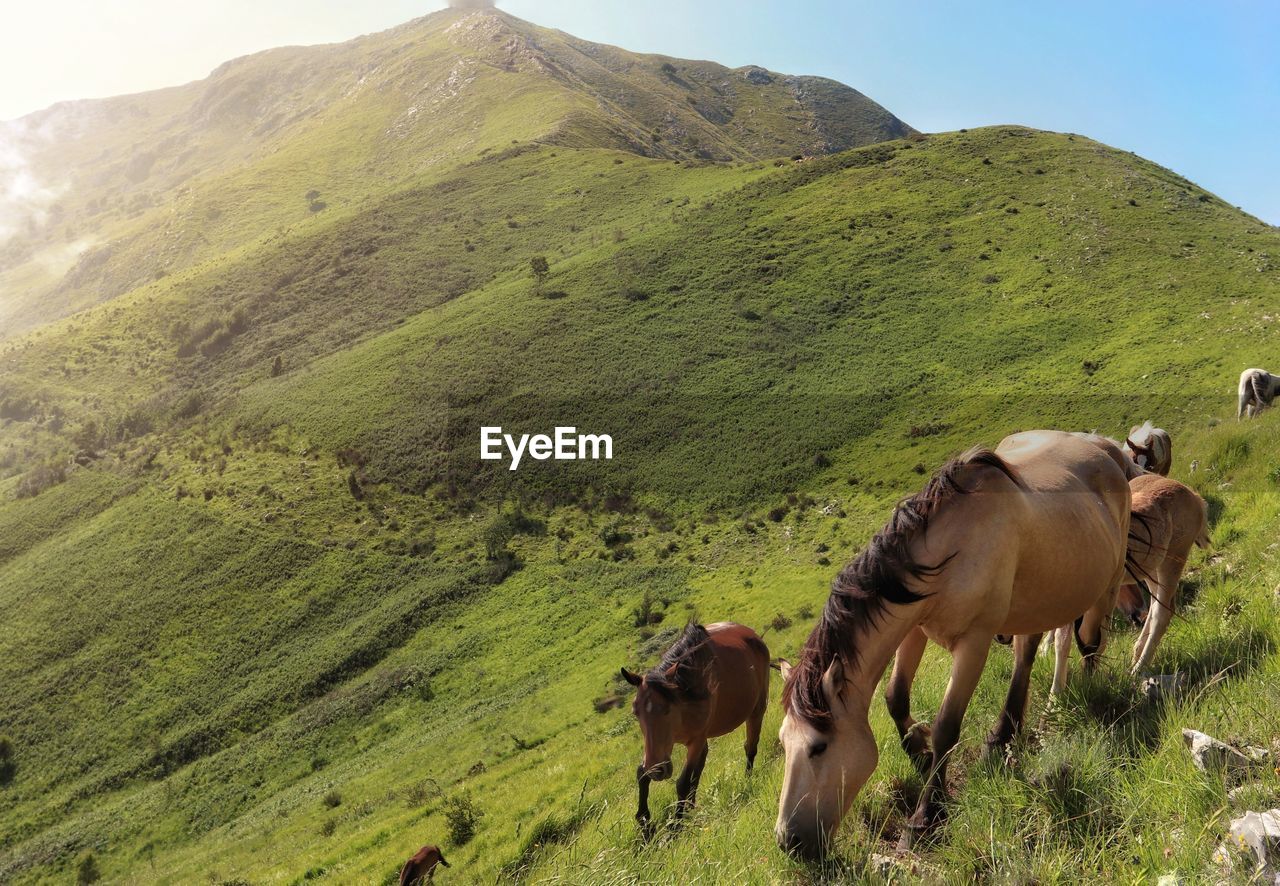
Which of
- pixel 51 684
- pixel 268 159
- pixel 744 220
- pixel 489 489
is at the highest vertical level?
pixel 268 159

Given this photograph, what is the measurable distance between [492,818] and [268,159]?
175 metres

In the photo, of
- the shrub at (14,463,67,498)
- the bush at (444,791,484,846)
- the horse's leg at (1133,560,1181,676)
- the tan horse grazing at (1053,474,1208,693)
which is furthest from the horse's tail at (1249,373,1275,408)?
the shrub at (14,463,67,498)

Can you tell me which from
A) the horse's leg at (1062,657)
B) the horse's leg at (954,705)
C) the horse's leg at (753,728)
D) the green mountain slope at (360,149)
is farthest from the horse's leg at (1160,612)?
the green mountain slope at (360,149)

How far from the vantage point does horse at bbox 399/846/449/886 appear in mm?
13031

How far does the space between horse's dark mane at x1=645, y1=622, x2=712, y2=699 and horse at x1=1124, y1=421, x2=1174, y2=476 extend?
7017 millimetres

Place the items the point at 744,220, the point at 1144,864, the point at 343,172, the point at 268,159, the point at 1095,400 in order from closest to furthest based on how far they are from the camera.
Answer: the point at 1144,864, the point at 1095,400, the point at 744,220, the point at 343,172, the point at 268,159

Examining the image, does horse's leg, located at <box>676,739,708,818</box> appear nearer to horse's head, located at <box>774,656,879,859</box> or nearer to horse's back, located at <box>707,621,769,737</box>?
horse's back, located at <box>707,621,769,737</box>

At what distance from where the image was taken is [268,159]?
156 m

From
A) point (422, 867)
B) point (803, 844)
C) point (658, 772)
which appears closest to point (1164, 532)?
point (803, 844)

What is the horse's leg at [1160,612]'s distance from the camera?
6.10m

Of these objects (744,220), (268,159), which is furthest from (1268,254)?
(268,159)

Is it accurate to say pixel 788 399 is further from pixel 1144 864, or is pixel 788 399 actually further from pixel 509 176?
pixel 509 176

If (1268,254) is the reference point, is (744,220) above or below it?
above

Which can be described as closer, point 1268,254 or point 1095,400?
point 1095,400
